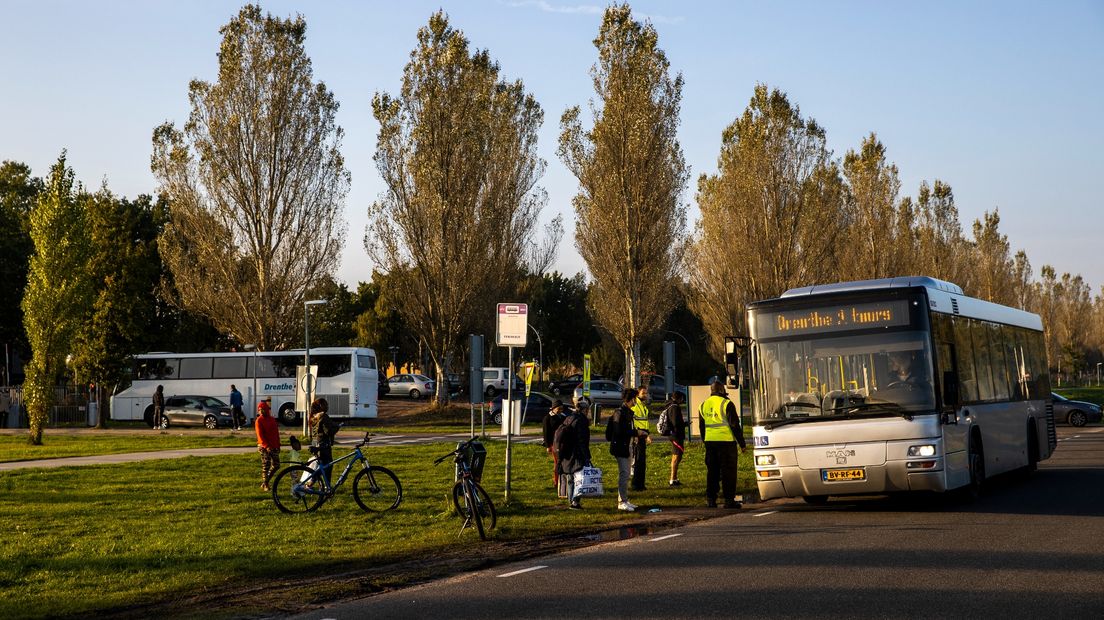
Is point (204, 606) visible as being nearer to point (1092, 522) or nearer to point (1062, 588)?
point (1062, 588)

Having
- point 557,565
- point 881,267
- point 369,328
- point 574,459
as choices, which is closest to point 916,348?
point 574,459

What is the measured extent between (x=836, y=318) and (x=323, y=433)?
24.7 feet

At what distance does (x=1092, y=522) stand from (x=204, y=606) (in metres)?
9.78

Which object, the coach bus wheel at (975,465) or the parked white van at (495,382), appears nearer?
the coach bus wheel at (975,465)

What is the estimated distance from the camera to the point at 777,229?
54812 mm

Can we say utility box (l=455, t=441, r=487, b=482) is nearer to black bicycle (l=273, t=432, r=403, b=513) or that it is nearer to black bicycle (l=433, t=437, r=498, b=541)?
black bicycle (l=433, t=437, r=498, b=541)

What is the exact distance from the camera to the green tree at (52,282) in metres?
36.8

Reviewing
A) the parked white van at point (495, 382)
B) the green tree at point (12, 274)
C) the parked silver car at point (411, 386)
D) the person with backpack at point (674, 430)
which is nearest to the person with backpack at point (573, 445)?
the person with backpack at point (674, 430)

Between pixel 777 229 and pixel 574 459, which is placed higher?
pixel 777 229

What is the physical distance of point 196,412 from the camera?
51750 millimetres

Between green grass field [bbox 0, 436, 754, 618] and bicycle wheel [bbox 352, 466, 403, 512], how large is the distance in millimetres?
244

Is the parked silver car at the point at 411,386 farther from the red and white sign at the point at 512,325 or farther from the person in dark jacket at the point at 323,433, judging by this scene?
the red and white sign at the point at 512,325

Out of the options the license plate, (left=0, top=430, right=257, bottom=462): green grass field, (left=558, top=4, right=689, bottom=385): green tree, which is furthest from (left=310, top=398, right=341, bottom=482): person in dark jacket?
(left=558, top=4, right=689, bottom=385): green tree

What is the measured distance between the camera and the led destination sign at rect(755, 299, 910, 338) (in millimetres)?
15172
